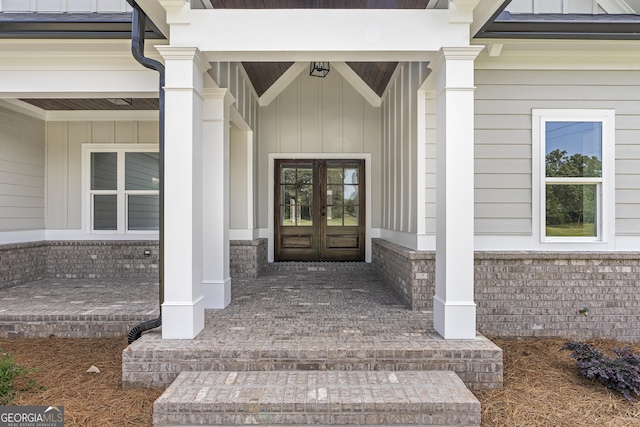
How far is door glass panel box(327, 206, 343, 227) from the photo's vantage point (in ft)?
22.9

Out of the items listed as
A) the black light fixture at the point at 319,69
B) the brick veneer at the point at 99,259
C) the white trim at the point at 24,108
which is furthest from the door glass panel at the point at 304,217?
the white trim at the point at 24,108

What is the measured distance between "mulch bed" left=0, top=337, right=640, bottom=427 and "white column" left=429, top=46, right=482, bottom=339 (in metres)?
0.58

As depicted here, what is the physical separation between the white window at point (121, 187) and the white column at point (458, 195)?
481cm

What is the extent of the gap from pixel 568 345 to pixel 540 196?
1.59 metres

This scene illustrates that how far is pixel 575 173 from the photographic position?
4.31m

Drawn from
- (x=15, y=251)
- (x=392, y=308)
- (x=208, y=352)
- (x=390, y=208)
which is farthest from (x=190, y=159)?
(x=15, y=251)

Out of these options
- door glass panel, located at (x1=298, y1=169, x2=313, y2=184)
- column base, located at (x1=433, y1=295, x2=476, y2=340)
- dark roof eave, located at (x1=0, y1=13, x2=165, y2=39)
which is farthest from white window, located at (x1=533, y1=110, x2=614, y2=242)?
dark roof eave, located at (x1=0, y1=13, x2=165, y2=39)

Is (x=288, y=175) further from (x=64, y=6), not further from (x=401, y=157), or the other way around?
(x=64, y=6)

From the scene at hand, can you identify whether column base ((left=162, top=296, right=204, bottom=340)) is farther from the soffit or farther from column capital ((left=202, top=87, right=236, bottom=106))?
the soffit

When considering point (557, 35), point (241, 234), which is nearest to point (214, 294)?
point (241, 234)

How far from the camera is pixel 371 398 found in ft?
8.04

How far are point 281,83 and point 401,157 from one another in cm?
265

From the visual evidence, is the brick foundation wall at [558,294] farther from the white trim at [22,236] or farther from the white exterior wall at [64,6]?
the white trim at [22,236]

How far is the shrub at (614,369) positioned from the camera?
9.48ft
